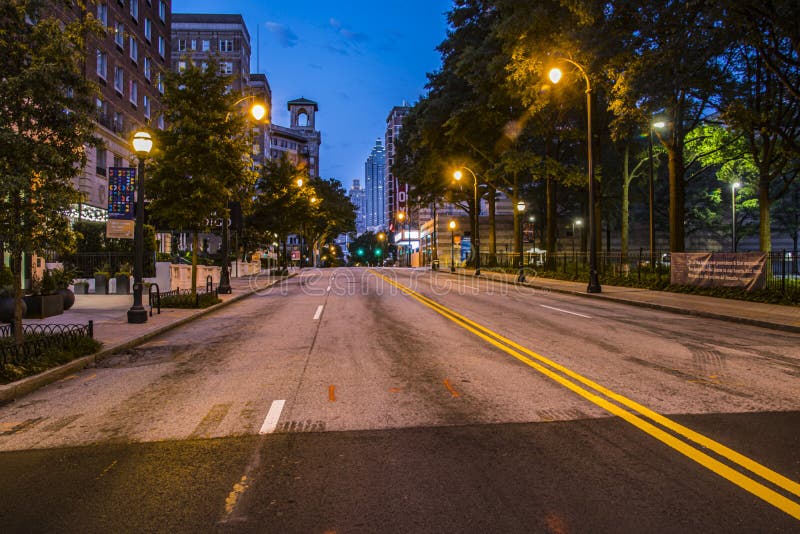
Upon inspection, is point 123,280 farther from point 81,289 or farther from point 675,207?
point 675,207

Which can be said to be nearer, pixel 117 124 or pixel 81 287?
pixel 81 287

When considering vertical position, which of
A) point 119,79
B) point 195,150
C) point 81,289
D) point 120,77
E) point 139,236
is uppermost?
point 120,77

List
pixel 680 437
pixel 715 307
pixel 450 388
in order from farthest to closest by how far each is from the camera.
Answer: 1. pixel 715 307
2. pixel 450 388
3. pixel 680 437

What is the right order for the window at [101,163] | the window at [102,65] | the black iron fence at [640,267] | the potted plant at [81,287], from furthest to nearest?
1. the window at [102,65]
2. the window at [101,163]
3. the potted plant at [81,287]
4. the black iron fence at [640,267]

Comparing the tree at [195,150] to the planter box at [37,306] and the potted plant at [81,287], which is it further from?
the potted plant at [81,287]

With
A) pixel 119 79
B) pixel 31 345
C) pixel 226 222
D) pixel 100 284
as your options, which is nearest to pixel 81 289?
pixel 100 284

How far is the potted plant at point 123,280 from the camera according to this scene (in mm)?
22742

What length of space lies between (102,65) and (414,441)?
117 ft

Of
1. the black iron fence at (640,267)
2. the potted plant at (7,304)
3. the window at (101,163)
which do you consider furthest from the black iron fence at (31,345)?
the window at (101,163)

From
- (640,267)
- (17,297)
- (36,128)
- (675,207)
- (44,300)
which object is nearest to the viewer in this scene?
(36,128)

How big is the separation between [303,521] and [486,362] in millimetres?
5295

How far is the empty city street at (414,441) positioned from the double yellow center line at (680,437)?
0.08 ft

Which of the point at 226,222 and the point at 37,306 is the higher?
the point at 226,222

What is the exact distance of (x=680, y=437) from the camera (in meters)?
4.63
